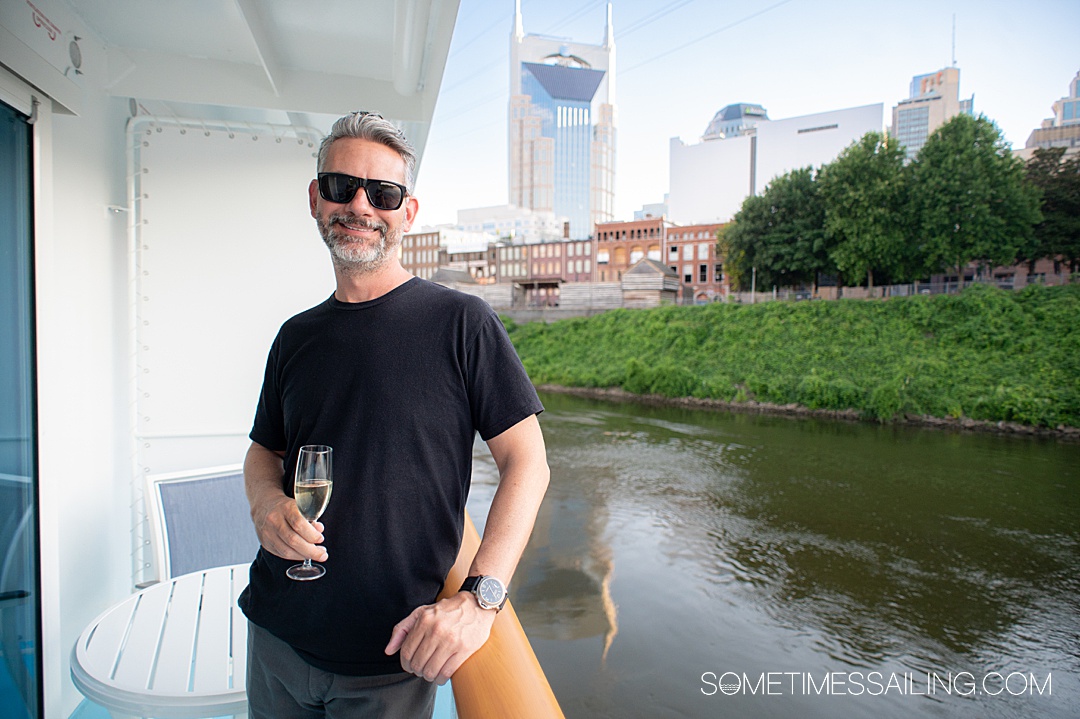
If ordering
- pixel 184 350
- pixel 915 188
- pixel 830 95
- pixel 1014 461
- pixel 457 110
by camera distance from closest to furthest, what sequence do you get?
1. pixel 184 350
2. pixel 1014 461
3. pixel 915 188
4. pixel 457 110
5. pixel 830 95

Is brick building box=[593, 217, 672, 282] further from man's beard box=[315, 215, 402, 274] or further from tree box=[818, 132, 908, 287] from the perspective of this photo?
man's beard box=[315, 215, 402, 274]

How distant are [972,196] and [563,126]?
13471 centimetres

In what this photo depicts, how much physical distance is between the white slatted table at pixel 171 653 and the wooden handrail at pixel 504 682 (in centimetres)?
102

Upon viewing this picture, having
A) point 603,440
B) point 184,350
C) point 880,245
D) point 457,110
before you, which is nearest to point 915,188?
point 880,245

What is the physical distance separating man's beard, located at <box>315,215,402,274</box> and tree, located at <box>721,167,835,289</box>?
29.3 meters

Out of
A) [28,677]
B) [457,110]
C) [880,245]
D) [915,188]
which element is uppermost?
[457,110]

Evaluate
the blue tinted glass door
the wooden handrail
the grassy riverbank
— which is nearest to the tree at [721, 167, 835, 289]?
the grassy riverbank

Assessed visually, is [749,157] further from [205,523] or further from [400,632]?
[400,632]

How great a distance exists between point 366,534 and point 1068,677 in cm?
689

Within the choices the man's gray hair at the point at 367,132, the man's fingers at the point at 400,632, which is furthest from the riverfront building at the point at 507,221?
the man's fingers at the point at 400,632

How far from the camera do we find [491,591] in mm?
1076

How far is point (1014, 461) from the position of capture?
12.7 metres

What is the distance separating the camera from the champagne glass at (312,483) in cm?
121

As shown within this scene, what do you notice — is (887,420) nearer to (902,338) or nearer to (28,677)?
(902,338)
